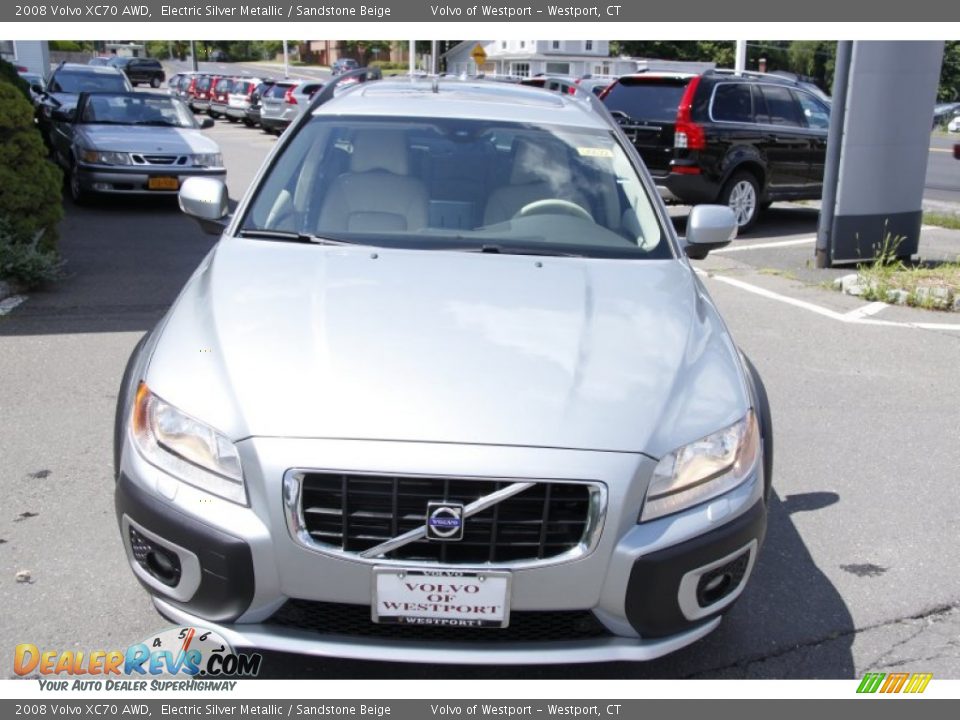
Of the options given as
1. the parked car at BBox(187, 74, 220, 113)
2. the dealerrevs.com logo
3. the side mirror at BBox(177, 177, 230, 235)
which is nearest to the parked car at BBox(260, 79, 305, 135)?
the parked car at BBox(187, 74, 220, 113)

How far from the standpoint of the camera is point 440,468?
2611mm

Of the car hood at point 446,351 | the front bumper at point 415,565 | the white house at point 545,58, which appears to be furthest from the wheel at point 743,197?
the white house at point 545,58

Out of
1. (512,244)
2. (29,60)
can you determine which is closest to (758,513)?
(512,244)

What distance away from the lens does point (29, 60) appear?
112 feet

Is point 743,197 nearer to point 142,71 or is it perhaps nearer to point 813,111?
point 813,111

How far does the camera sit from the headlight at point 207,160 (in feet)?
41.2

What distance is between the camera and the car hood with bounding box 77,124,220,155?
1230 cm

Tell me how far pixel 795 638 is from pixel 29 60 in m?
36.6

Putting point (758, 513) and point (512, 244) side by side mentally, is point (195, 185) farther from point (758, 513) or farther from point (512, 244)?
point (758, 513)

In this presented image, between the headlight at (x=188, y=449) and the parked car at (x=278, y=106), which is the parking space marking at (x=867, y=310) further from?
the parked car at (x=278, y=106)

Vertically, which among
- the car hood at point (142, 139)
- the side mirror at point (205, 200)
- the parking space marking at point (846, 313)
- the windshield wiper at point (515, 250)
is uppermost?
the side mirror at point (205, 200)

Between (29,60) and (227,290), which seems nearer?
(227,290)

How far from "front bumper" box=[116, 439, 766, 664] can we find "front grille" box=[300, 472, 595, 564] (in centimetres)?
Answer: 5

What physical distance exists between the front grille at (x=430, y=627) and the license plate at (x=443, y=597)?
6 cm
